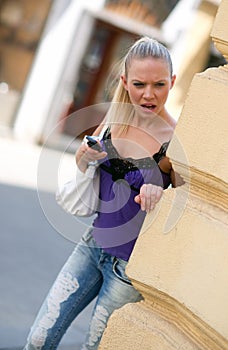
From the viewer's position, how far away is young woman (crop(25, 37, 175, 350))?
10.5ft

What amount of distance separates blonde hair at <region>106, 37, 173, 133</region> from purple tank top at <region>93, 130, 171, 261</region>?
0.25 feet

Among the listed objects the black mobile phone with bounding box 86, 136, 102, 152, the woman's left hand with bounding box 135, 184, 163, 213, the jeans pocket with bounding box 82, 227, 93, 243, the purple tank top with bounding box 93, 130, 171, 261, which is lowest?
the jeans pocket with bounding box 82, 227, 93, 243

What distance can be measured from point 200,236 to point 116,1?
15.7m

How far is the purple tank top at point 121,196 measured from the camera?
3168 mm

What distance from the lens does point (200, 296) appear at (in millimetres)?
2598

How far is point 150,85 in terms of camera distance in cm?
319

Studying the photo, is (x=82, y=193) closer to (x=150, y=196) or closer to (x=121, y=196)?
(x=121, y=196)

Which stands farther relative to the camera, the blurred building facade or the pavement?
Answer: the blurred building facade

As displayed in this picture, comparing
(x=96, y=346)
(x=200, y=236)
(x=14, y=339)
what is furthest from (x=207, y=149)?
(x=14, y=339)

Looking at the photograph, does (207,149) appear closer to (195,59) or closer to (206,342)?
(206,342)
